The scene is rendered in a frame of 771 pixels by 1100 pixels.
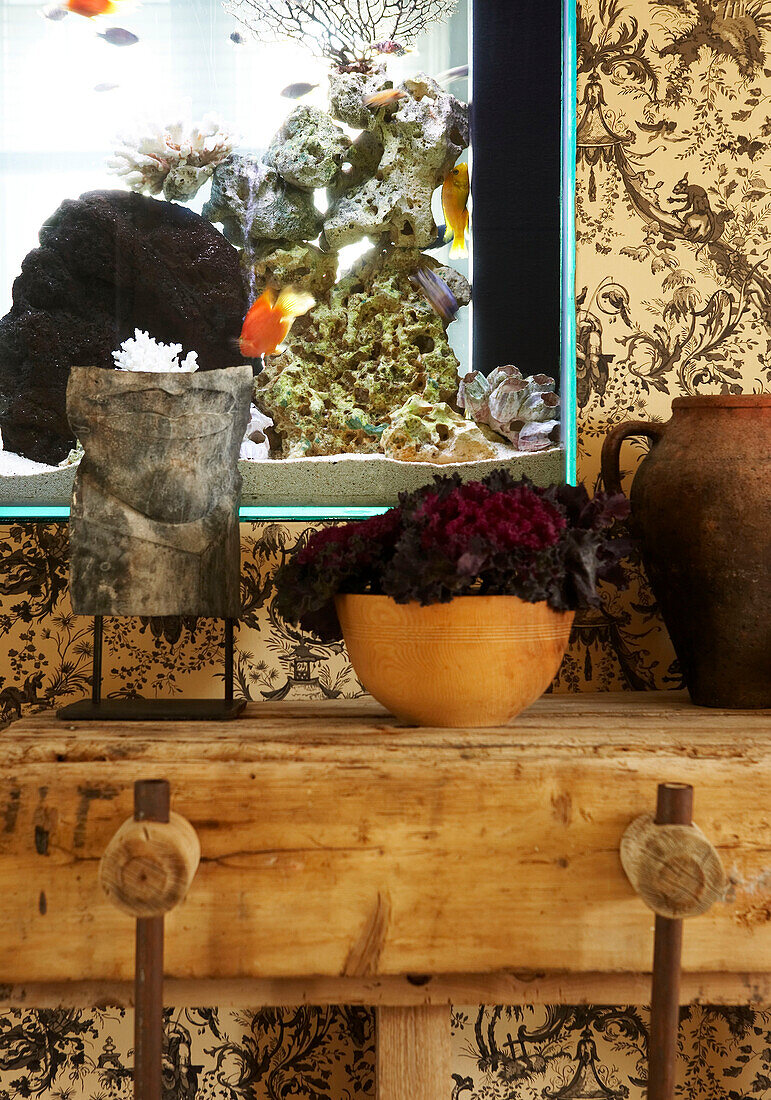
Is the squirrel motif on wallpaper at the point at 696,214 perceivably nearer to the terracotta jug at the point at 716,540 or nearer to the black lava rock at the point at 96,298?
the terracotta jug at the point at 716,540

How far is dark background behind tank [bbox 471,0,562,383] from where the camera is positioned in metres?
1.37

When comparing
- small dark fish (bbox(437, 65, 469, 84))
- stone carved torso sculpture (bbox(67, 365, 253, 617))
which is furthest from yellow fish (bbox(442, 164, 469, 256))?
A: stone carved torso sculpture (bbox(67, 365, 253, 617))

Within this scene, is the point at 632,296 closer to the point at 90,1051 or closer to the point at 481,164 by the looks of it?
the point at 481,164

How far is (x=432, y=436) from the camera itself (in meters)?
1.37

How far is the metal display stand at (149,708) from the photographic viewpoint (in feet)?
3.69

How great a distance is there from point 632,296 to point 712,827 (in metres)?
0.83

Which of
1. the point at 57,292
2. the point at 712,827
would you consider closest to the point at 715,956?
the point at 712,827

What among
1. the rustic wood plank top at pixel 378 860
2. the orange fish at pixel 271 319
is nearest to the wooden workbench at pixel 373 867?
the rustic wood plank top at pixel 378 860

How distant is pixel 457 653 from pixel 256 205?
76cm

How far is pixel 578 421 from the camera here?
1.42 m

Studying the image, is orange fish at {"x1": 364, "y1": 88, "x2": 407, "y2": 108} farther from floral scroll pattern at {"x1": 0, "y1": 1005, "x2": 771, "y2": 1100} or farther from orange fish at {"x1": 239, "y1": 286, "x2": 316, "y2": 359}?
floral scroll pattern at {"x1": 0, "y1": 1005, "x2": 771, "y2": 1100}

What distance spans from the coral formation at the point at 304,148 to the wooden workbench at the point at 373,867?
0.86 metres

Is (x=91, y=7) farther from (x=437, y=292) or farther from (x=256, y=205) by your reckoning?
(x=437, y=292)

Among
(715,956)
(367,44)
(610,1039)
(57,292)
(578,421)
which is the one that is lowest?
(610,1039)
